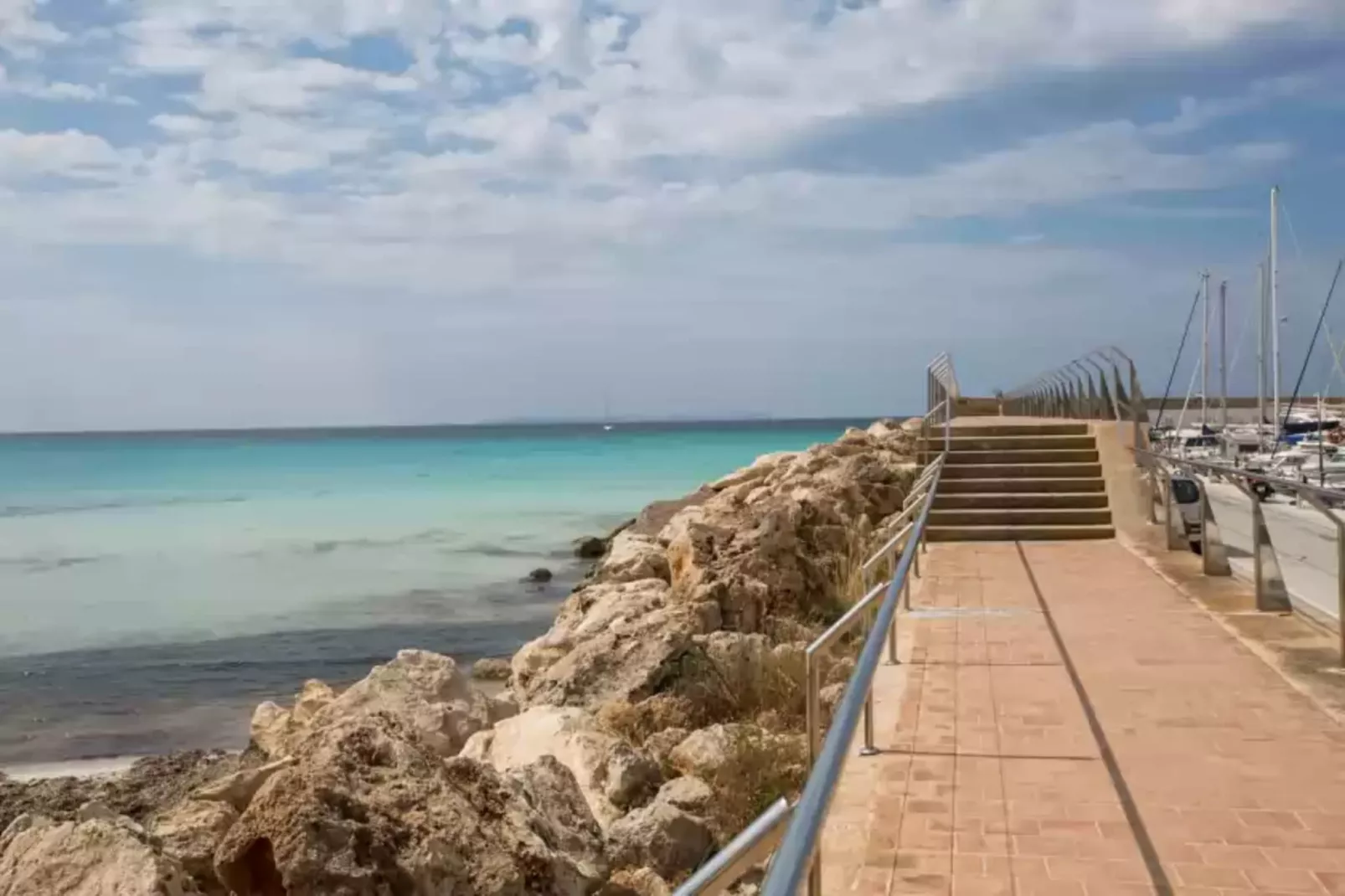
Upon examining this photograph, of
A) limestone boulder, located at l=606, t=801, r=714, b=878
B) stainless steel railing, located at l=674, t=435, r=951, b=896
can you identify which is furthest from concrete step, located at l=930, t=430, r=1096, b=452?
stainless steel railing, located at l=674, t=435, r=951, b=896

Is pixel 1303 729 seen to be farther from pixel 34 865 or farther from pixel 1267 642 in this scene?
pixel 34 865

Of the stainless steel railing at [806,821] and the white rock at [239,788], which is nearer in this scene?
the stainless steel railing at [806,821]

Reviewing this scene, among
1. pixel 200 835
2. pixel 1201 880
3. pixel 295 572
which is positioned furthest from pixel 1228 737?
pixel 295 572

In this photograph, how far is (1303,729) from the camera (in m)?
6.07

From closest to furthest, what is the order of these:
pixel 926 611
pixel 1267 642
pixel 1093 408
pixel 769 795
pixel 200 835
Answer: pixel 200 835
pixel 769 795
pixel 1267 642
pixel 926 611
pixel 1093 408

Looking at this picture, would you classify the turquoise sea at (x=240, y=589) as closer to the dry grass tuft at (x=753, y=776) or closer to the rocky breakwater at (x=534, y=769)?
the rocky breakwater at (x=534, y=769)

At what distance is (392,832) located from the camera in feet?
14.7

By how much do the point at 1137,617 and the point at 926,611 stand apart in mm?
1583

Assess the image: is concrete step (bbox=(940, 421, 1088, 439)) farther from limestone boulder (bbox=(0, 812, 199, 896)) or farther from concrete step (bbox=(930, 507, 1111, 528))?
limestone boulder (bbox=(0, 812, 199, 896))

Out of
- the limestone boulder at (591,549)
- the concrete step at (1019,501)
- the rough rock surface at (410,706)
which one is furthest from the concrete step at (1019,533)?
the limestone boulder at (591,549)

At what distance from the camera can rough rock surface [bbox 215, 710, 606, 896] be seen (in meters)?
4.31

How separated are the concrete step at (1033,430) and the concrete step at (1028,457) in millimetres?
538

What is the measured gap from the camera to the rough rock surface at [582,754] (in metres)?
6.33

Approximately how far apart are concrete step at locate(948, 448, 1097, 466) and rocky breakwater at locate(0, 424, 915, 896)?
4.44m
